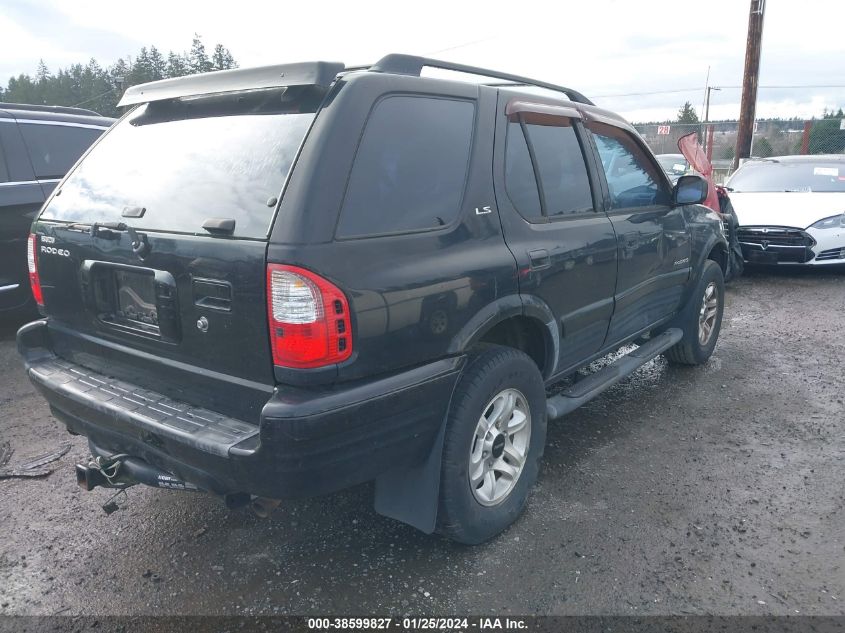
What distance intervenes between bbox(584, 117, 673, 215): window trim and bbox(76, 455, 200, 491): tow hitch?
2.56 meters

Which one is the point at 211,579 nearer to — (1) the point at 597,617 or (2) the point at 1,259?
(1) the point at 597,617

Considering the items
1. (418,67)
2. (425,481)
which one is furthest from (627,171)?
(425,481)

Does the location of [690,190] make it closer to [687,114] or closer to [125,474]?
[125,474]

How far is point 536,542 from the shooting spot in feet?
9.55

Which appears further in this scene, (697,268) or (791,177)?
(791,177)

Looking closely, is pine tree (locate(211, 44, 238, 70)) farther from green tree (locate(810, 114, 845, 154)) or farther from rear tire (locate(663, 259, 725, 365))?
rear tire (locate(663, 259, 725, 365))

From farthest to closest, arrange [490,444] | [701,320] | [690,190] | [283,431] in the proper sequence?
[701,320] → [690,190] → [490,444] → [283,431]

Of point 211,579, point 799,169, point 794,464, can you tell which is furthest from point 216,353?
point 799,169

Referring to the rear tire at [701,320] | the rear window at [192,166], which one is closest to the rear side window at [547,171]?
the rear window at [192,166]

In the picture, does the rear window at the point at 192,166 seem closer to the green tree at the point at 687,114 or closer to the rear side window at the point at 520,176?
the rear side window at the point at 520,176

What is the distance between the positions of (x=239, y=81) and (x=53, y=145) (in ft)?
14.5

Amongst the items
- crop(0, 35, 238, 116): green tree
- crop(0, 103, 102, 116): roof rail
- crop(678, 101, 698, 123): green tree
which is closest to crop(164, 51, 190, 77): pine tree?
crop(0, 35, 238, 116): green tree

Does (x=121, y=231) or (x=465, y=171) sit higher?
(x=465, y=171)

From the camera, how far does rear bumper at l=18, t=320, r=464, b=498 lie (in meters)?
2.13
